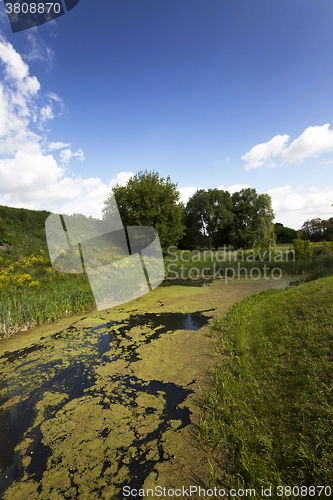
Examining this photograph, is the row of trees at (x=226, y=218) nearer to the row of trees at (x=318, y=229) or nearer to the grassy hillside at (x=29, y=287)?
the grassy hillside at (x=29, y=287)

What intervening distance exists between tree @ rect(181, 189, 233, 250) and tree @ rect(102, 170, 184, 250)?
13389 millimetres

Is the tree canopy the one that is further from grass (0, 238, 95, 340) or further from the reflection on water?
the reflection on water

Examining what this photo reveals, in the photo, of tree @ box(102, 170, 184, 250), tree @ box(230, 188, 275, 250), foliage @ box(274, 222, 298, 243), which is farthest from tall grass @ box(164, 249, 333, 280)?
foliage @ box(274, 222, 298, 243)

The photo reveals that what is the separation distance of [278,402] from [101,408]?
2129 millimetres

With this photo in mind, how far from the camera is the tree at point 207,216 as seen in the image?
2892cm

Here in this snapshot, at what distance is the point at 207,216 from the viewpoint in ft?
96.8

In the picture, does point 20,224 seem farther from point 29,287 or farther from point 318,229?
point 318,229

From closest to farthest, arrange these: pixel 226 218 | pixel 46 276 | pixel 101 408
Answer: pixel 101 408 < pixel 46 276 < pixel 226 218

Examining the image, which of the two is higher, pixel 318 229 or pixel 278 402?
pixel 318 229

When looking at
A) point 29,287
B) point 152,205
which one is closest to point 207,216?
point 152,205

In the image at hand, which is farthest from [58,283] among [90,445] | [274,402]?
[274,402]

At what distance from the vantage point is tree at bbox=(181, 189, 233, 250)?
2892 cm

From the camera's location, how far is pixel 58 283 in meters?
7.87

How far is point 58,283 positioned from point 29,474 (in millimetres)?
6607
